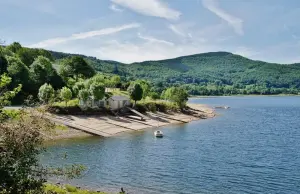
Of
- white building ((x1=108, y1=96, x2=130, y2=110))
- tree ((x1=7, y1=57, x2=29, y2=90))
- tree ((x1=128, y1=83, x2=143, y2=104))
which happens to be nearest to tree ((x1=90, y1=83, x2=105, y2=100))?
white building ((x1=108, y1=96, x2=130, y2=110))

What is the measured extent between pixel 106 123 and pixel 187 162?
121 feet

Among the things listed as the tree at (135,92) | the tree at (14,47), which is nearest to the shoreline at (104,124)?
the tree at (135,92)

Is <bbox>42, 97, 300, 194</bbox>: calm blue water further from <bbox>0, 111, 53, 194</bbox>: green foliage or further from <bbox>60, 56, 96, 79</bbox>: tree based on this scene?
<bbox>60, 56, 96, 79</bbox>: tree

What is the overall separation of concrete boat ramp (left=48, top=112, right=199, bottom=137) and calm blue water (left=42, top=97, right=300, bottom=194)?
17.0 ft

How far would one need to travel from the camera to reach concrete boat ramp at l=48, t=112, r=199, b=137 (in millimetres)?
74294

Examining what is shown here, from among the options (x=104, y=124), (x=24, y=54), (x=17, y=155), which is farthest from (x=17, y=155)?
(x=24, y=54)

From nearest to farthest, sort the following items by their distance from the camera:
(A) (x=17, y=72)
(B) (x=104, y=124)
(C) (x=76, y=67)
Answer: (B) (x=104, y=124)
(A) (x=17, y=72)
(C) (x=76, y=67)

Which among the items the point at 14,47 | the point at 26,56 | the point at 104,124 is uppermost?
the point at 14,47

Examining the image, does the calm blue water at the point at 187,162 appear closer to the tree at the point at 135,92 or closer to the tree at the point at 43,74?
the tree at the point at 135,92

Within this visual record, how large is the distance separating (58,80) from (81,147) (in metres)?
56.2

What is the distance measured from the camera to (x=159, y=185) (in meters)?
37.1

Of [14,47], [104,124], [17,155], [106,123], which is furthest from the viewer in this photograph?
[14,47]

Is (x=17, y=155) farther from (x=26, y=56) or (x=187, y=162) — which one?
(x=26, y=56)

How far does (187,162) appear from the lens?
49.6m
